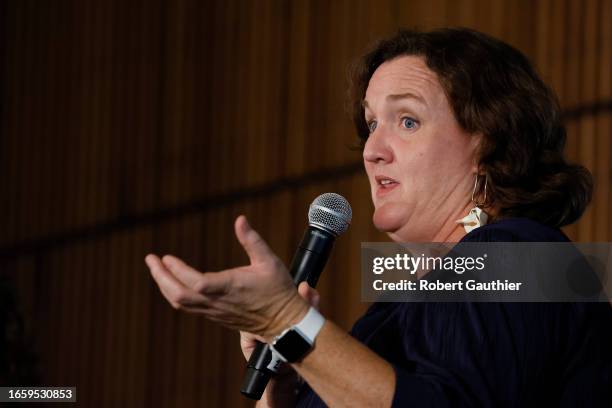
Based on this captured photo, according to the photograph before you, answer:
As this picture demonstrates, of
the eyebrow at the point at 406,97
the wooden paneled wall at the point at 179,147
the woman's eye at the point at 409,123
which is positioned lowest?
the wooden paneled wall at the point at 179,147

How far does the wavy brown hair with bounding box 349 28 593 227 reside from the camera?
1.96m

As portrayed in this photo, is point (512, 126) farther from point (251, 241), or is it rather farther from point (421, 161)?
point (251, 241)

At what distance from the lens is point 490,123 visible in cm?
197

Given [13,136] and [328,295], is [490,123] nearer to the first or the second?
[328,295]

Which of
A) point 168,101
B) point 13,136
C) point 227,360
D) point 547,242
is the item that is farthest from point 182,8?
point 547,242

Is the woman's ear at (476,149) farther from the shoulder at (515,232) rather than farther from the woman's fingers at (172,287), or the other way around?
the woman's fingers at (172,287)

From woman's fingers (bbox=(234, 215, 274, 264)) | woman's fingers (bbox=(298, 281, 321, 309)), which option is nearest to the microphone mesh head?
woman's fingers (bbox=(298, 281, 321, 309))

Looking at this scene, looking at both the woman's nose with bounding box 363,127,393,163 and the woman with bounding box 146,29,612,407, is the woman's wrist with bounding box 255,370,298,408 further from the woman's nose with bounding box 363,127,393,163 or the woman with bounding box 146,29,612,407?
the woman's nose with bounding box 363,127,393,163

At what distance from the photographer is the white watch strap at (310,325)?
4.96ft

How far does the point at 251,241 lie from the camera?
139 cm

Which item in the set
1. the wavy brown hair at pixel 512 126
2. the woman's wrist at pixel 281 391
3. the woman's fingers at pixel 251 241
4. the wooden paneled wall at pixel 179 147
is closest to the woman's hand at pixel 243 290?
the woman's fingers at pixel 251 241

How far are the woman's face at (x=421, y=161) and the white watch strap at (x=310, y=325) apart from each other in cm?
55

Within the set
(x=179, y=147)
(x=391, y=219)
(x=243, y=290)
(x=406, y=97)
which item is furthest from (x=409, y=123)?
(x=179, y=147)

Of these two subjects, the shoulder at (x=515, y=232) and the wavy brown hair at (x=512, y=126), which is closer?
the shoulder at (x=515, y=232)
